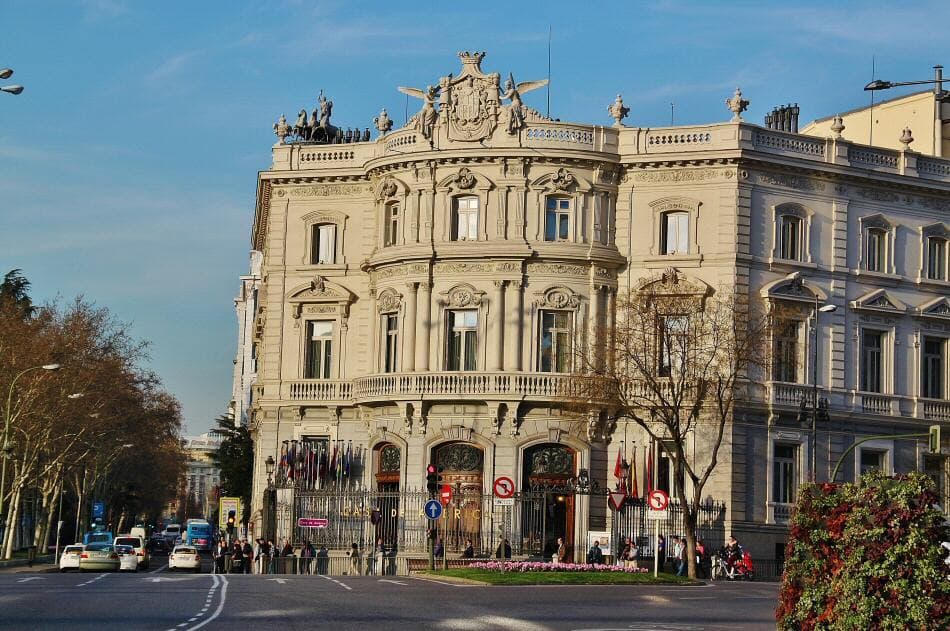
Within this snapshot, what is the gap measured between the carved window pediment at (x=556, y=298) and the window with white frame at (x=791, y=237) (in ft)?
27.0

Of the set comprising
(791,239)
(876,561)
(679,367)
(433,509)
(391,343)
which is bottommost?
(876,561)

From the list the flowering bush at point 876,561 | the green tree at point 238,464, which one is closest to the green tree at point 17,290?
the green tree at point 238,464

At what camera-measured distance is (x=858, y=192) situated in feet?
209

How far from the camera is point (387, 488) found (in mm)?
63469

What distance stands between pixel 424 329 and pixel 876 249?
17.8 metres

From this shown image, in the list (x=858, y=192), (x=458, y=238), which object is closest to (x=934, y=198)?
(x=858, y=192)

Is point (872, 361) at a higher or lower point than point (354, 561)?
higher

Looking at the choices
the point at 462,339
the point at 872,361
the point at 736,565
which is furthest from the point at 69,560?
the point at 872,361

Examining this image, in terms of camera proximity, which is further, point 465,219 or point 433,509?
point 465,219

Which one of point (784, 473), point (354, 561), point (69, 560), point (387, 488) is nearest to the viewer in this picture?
point (354, 561)

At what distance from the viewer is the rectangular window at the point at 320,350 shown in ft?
217

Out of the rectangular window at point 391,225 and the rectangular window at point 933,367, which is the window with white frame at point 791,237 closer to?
the rectangular window at point 933,367

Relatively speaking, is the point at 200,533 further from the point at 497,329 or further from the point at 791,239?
the point at 791,239

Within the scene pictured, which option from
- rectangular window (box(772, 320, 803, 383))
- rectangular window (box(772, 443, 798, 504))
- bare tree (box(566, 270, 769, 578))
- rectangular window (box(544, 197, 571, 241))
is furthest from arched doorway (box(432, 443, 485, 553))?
rectangular window (box(772, 320, 803, 383))
